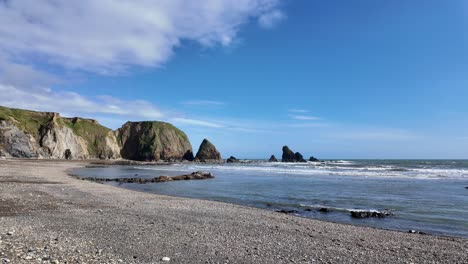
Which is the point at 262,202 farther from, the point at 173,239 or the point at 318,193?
the point at 173,239

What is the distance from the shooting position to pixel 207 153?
122562 millimetres

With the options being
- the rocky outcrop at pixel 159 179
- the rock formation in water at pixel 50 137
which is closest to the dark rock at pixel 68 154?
the rock formation in water at pixel 50 137

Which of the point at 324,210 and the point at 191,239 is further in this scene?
the point at 324,210

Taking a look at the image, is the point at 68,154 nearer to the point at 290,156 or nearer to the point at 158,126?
the point at 158,126

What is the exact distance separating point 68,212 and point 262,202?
11153 millimetres

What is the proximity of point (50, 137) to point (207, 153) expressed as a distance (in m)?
54.3

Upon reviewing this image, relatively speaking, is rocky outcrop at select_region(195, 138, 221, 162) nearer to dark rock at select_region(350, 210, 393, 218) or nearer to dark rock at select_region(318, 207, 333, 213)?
dark rock at select_region(318, 207, 333, 213)

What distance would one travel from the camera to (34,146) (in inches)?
2933

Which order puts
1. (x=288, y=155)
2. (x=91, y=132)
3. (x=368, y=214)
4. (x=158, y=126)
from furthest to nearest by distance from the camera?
(x=288, y=155) < (x=158, y=126) < (x=91, y=132) < (x=368, y=214)

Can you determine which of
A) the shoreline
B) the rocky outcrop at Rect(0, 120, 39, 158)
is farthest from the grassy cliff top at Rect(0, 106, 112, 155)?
the shoreline

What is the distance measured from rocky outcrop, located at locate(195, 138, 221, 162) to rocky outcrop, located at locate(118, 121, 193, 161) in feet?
19.0

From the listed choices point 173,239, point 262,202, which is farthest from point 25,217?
point 262,202

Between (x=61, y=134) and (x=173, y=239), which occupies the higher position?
(x=61, y=134)

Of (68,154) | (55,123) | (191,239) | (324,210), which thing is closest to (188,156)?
(68,154)
